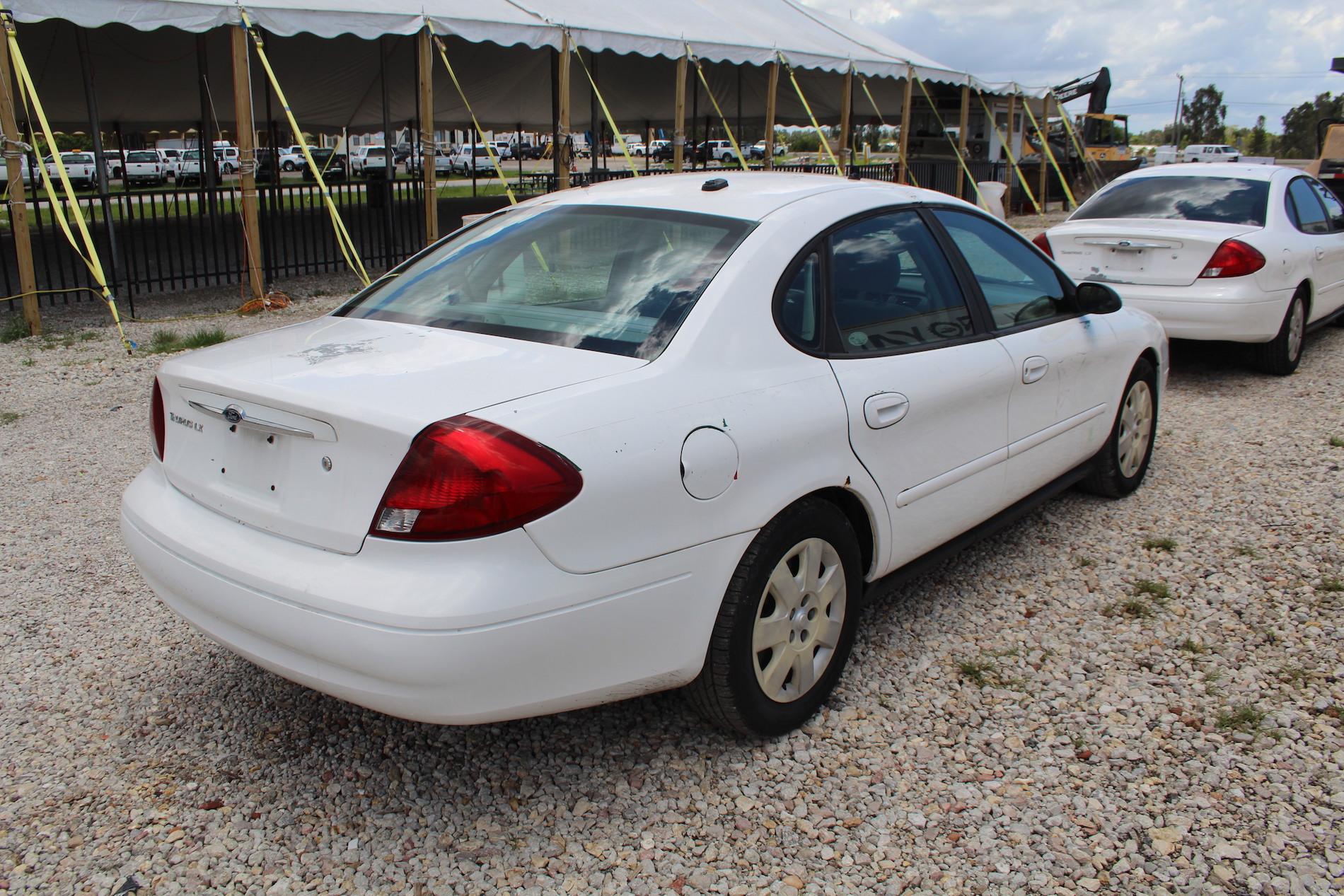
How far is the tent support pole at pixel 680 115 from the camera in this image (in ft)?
43.1

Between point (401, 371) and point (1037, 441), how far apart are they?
250cm

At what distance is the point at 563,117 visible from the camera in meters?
12.0

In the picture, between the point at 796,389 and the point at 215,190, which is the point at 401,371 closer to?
the point at 796,389

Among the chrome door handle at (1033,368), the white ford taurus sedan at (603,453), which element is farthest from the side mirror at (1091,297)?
the white ford taurus sedan at (603,453)

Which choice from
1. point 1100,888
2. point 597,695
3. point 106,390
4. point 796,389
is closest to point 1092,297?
point 796,389

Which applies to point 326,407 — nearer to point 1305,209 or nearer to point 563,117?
point 1305,209

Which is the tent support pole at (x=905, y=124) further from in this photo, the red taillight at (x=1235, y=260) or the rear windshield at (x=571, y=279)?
the rear windshield at (x=571, y=279)

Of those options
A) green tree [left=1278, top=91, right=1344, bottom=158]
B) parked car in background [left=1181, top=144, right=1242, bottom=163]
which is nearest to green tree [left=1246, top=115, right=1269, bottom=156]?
green tree [left=1278, top=91, right=1344, bottom=158]

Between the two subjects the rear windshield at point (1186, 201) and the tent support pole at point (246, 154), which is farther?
the tent support pole at point (246, 154)

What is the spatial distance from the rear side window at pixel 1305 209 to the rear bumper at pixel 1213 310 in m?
0.84

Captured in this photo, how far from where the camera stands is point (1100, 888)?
8.00 ft

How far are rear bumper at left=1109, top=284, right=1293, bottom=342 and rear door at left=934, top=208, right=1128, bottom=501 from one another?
9.55 feet

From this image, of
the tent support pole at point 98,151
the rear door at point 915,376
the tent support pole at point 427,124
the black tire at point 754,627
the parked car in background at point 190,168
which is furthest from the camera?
the parked car in background at point 190,168

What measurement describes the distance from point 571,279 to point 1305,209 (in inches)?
277
